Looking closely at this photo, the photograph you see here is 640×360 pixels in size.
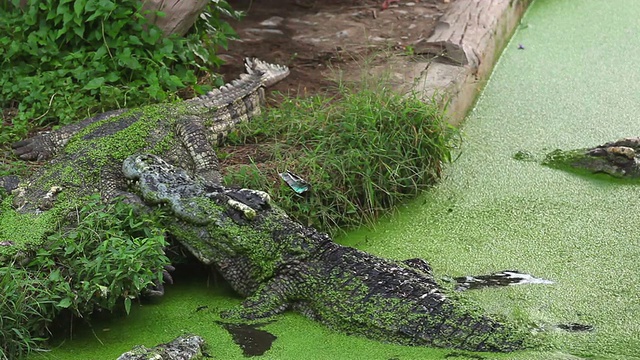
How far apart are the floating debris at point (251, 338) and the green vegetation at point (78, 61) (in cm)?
202

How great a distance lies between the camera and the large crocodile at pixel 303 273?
395cm

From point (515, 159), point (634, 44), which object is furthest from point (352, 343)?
point (634, 44)

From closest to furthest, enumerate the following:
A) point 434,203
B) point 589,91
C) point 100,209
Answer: point 100,209, point 434,203, point 589,91

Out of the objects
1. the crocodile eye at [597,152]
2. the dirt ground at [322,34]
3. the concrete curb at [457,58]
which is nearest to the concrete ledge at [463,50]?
the concrete curb at [457,58]

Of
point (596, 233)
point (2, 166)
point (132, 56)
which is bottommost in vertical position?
point (596, 233)

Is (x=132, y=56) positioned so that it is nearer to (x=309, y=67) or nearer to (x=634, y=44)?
(x=309, y=67)

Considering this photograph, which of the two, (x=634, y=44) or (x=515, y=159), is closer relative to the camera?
(x=515, y=159)

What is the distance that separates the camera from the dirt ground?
263 inches

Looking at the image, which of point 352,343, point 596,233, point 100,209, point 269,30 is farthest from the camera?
point 269,30

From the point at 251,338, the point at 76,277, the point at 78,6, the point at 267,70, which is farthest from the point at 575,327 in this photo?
the point at 78,6

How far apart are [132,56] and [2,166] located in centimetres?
109

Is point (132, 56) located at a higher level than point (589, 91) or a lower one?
higher

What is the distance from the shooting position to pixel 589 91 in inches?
266

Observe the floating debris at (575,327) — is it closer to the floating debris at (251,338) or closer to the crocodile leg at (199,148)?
the floating debris at (251,338)
